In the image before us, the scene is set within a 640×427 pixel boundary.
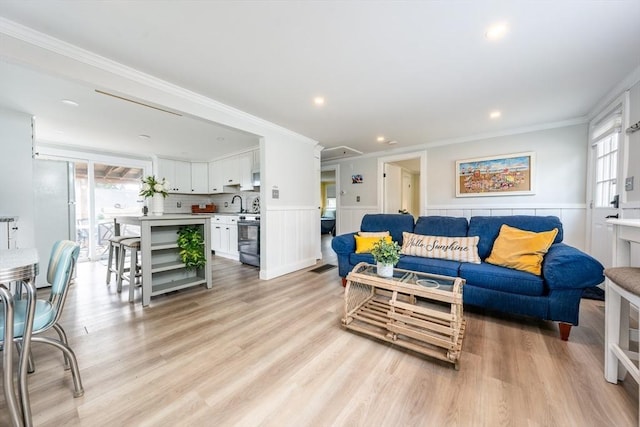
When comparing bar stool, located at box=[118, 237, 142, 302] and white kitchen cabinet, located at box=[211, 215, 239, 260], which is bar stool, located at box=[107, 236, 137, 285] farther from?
white kitchen cabinet, located at box=[211, 215, 239, 260]

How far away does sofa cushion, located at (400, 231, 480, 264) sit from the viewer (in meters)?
2.56

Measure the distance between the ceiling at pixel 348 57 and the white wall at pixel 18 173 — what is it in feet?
0.73

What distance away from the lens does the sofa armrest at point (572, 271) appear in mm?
1745

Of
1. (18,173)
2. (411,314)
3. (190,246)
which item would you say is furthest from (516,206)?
(18,173)

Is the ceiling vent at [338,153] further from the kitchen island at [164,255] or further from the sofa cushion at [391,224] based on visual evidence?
the kitchen island at [164,255]

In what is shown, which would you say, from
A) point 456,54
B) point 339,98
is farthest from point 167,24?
point 456,54

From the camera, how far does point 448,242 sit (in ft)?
8.84

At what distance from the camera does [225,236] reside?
4.92 m

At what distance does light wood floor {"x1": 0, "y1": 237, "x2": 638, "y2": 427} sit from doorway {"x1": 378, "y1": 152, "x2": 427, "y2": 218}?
2.88 meters

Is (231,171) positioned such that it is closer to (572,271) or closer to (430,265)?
(430,265)

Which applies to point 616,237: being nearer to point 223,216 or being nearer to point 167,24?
point 167,24

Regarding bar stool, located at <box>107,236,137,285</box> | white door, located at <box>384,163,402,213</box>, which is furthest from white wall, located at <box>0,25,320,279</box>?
→ bar stool, located at <box>107,236,137,285</box>

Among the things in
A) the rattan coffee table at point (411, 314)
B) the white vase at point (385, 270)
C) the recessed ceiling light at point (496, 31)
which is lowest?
the rattan coffee table at point (411, 314)

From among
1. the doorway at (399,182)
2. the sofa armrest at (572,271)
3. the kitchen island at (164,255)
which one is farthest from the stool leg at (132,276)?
the doorway at (399,182)
